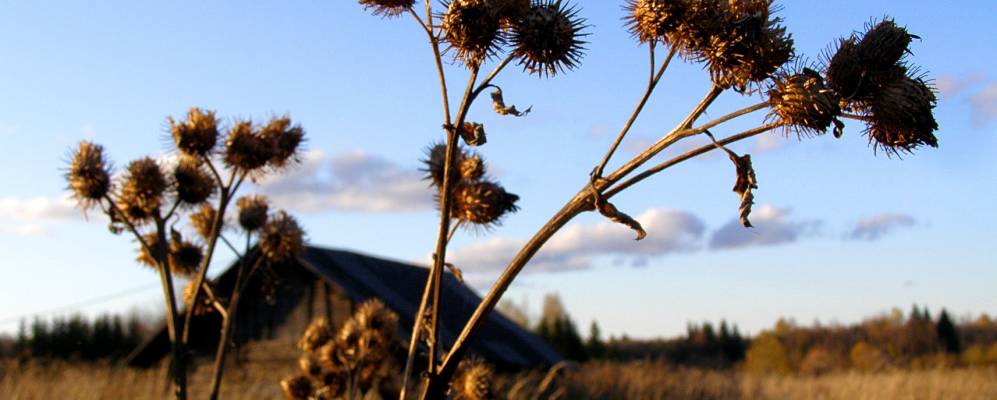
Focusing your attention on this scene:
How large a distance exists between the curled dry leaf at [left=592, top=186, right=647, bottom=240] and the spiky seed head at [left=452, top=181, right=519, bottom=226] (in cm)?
70

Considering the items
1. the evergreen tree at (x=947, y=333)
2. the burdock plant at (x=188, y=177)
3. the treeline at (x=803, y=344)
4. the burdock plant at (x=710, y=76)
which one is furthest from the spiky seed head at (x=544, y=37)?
the evergreen tree at (x=947, y=333)

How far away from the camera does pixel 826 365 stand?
36188 millimetres

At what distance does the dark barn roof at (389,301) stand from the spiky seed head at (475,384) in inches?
432

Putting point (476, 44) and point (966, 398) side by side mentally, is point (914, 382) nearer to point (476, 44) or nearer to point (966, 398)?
point (966, 398)

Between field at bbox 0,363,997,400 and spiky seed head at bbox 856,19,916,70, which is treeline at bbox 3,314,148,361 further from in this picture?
spiky seed head at bbox 856,19,916,70

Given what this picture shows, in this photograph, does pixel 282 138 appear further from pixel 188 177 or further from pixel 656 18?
pixel 656 18

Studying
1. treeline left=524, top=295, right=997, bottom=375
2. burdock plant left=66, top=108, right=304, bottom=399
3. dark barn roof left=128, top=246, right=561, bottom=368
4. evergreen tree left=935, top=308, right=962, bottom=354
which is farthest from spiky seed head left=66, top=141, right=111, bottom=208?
evergreen tree left=935, top=308, right=962, bottom=354

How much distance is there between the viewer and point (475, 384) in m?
2.81

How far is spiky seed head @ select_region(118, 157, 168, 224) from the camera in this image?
148 inches

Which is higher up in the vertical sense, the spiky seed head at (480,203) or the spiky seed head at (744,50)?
the spiky seed head at (744,50)

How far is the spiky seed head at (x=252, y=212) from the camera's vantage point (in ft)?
13.8

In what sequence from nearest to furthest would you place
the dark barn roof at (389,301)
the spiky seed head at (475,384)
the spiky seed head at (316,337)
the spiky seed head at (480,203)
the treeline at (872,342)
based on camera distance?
the spiky seed head at (480,203) → the spiky seed head at (475,384) → the spiky seed head at (316,337) → the dark barn roof at (389,301) → the treeline at (872,342)

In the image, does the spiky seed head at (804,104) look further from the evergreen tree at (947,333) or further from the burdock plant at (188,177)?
the evergreen tree at (947,333)

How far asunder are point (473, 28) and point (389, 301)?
14360 mm
